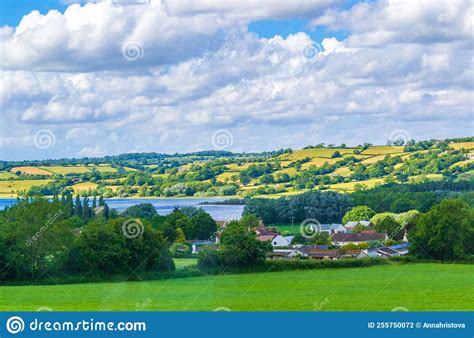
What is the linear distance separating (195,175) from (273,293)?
454 inches

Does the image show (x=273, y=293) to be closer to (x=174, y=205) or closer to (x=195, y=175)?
(x=174, y=205)

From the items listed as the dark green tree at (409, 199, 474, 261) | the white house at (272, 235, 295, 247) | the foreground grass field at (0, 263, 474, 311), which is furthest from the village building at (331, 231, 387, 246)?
the foreground grass field at (0, 263, 474, 311)

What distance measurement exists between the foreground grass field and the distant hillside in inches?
285

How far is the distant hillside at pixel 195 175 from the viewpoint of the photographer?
33469 mm

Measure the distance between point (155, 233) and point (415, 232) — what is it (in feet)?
36.7

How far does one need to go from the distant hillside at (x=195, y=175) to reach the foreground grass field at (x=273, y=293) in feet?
23.7

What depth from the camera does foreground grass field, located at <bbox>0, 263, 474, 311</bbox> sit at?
22094mm

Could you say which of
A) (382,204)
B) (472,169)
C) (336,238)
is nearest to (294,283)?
(336,238)

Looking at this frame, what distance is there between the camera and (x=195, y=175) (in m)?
35.2

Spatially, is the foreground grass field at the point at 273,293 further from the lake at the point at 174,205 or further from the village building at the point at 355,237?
the lake at the point at 174,205

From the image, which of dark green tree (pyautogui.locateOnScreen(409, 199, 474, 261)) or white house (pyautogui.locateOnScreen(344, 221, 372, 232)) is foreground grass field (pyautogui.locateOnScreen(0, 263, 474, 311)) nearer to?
dark green tree (pyautogui.locateOnScreen(409, 199, 474, 261))

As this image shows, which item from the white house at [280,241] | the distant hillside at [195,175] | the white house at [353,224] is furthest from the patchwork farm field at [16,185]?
the white house at [353,224]
